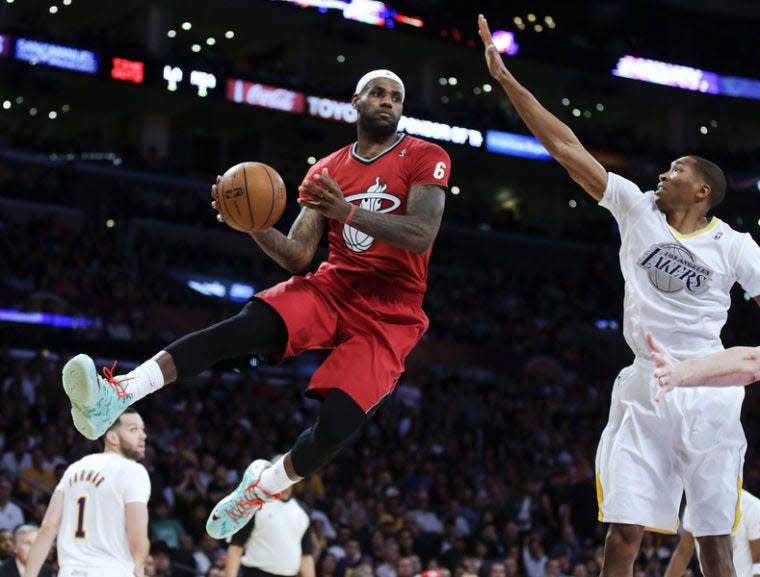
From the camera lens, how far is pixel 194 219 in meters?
27.5

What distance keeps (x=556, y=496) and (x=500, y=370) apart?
801 centimetres

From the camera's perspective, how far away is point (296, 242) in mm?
→ 6387

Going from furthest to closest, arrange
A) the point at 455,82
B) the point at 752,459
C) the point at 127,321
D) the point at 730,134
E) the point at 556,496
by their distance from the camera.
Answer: the point at 730,134 → the point at 455,82 → the point at 752,459 → the point at 127,321 → the point at 556,496

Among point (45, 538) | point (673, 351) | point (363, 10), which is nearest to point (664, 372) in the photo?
point (673, 351)

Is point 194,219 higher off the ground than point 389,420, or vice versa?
point 194,219

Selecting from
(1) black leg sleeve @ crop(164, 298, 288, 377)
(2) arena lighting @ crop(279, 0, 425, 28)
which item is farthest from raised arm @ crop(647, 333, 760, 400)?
(2) arena lighting @ crop(279, 0, 425, 28)

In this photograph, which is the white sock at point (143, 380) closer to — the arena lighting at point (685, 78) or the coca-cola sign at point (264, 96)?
the coca-cola sign at point (264, 96)

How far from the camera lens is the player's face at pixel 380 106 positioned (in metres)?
6.37

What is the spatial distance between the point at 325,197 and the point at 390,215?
18.3 inches

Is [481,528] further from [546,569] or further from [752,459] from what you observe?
[752,459]

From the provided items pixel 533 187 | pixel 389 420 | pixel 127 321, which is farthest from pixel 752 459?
pixel 533 187

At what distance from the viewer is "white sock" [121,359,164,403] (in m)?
5.56

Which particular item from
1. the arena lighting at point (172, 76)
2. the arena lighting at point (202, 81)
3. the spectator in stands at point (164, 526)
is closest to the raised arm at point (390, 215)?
Answer: the spectator in stands at point (164, 526)

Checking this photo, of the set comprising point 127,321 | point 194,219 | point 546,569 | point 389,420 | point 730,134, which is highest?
point 730,134
